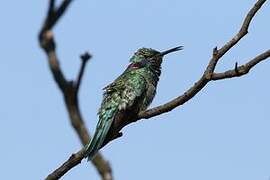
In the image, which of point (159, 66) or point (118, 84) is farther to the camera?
point (159, 66)

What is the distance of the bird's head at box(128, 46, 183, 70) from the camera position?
1024 centimetres

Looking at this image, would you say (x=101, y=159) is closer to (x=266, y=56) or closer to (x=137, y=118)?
(x=266, y=56)

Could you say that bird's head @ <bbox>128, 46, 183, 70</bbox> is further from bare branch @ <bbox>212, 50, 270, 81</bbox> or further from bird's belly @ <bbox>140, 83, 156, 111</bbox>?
bare branch @ <bbox>212, 50, 270, 81</bbox>

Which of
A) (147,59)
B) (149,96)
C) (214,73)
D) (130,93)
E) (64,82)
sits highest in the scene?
(147,59)

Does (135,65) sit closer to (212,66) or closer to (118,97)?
(118,97)

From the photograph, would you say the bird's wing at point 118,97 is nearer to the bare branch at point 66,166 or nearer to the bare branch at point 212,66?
the bare branch at point 212,66

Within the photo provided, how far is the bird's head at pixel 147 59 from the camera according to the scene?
10.2 meters

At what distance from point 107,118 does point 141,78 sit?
56.4 inches

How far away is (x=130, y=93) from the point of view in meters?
9.27

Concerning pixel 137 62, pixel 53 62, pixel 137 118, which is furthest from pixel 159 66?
pixel 53 62

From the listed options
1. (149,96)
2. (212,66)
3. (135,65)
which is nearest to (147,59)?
(135,65)

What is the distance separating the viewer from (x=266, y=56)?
4.86m

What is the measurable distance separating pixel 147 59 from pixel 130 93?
4.18 feet

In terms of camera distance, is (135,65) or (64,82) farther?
(135,65)
